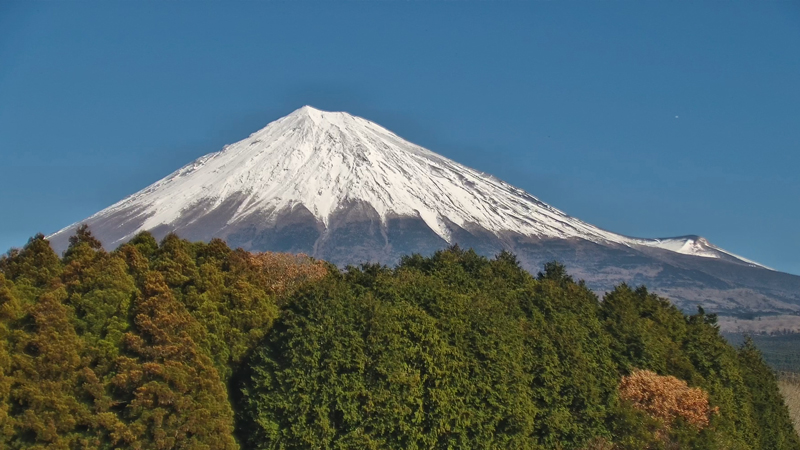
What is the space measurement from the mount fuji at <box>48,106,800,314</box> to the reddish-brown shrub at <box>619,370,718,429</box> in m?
117

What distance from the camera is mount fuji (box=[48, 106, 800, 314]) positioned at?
5709 inches

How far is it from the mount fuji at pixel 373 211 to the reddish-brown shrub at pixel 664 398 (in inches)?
4589

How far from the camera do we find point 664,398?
24.1 meters

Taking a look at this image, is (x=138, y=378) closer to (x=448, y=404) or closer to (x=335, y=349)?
(x=335, y=349)

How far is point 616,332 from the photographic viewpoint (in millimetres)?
26484

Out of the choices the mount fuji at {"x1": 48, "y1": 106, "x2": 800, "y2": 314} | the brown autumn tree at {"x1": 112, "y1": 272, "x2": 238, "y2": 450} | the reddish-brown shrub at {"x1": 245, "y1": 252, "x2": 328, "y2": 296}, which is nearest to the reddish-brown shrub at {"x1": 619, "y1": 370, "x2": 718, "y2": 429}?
the reddish-brown shrub at {"x1": 245, "y1": 252, "x2": 328, "y2": 296}

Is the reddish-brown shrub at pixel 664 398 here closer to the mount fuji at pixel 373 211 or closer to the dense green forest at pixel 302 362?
the dense green forest at pixel 302 362

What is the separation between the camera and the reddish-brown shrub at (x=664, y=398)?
78.6 feet

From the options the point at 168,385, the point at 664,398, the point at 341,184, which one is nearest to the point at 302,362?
the point at 168,385

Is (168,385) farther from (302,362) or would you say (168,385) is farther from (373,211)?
(373,211)

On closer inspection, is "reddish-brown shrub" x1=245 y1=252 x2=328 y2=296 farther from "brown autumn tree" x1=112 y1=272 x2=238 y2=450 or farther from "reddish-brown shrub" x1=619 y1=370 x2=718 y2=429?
"reddish-brown shrub" x1=619 y1=370 x2=718 y2=429

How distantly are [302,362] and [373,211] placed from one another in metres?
138

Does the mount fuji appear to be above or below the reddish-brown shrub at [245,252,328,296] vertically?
above

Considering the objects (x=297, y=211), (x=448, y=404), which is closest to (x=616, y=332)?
(x=448, y=404)
